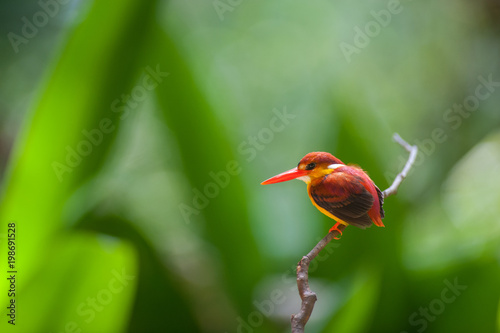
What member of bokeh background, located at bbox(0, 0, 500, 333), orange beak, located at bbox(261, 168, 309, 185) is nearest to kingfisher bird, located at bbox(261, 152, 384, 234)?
orange beak, located at bbox(261, 168, 309, 185)

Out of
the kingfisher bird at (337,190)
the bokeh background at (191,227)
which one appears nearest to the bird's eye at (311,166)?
the kingfisher bird at (337,190)

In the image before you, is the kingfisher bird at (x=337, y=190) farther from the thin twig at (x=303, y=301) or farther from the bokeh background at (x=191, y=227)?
the bokeh background at (x=191, y=227)

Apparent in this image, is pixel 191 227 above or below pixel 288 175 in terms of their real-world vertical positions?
below

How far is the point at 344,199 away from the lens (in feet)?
0.84

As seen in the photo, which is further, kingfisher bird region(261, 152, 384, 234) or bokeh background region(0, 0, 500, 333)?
bokeh background region(0, 0, 500, 333)

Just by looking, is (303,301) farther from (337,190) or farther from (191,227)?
(191,227)

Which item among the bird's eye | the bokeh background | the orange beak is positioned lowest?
the bokeh background

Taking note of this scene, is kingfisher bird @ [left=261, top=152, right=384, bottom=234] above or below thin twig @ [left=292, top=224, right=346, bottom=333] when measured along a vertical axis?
above

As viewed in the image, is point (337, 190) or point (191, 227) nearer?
point (337, 190)

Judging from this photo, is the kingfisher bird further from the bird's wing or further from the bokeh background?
the bokeh background

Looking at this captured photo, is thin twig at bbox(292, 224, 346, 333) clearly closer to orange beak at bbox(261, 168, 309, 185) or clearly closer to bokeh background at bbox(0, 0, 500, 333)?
orange beak at bbox(261, 168, 309, 185)

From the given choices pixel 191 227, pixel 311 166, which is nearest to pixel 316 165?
pixel 311 166

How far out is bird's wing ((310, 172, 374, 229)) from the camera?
0.25m

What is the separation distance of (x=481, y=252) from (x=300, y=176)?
0.46m
